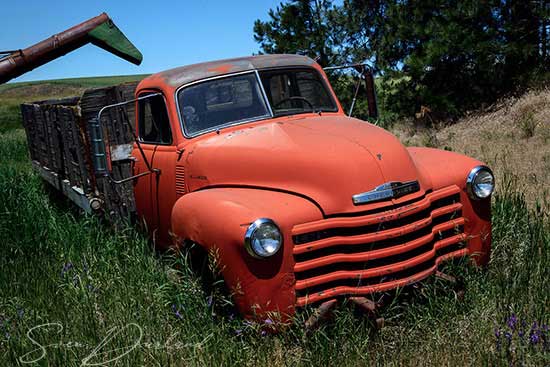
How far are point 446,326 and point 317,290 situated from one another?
2.76 feet

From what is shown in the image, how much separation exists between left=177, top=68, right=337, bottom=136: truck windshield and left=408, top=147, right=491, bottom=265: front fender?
1289mm

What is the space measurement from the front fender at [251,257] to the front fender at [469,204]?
101 centimetres

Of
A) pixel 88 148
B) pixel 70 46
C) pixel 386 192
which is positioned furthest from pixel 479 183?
pixel 70 46

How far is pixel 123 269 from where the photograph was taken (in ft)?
15.1

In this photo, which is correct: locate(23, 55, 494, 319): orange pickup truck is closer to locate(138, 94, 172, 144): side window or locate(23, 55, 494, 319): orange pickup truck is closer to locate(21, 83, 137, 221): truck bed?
locate(138, 94, 172, 144): side window

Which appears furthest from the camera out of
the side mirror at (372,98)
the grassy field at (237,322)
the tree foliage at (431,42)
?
the tree foliage at (431,42)

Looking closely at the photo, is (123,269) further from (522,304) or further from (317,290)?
(522,304)

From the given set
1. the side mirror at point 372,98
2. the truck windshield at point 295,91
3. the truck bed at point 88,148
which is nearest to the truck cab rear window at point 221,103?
the truck windshield at point 295,91

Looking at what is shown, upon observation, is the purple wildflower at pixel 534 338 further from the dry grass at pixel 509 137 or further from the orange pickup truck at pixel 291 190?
the dry grass at pixel 509 137

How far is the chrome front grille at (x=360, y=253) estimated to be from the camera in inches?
136

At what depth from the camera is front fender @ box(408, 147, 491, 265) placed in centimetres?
403

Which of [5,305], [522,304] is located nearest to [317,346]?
[522,304]

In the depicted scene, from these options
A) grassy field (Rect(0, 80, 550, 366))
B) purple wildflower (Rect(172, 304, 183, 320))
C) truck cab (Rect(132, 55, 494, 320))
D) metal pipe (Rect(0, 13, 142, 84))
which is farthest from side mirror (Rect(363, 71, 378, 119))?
metal pipe (Rect(0, 13, 142, 84))

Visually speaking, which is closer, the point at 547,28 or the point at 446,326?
the point at 446,326
